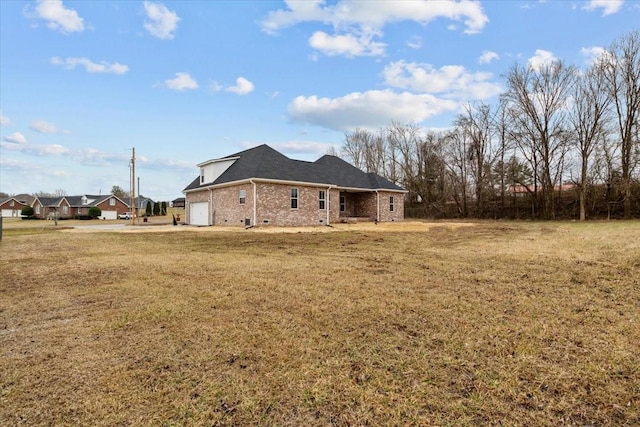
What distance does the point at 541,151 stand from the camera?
27.3 m

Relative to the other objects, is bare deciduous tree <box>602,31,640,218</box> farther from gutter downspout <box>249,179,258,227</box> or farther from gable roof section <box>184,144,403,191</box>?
gutter downspout <box>249,179,258,227</box>

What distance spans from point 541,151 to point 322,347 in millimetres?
30845

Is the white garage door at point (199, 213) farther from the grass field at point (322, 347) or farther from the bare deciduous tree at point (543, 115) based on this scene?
the bare deciduous tree at point (543, 115)

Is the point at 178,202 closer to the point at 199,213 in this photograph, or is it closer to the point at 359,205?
the point at 199,213

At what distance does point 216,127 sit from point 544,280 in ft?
65.8

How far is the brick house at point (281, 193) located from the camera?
18.9 meters


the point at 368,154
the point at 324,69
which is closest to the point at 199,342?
the point at 324,69

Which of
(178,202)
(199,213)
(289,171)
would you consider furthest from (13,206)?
(289,171)

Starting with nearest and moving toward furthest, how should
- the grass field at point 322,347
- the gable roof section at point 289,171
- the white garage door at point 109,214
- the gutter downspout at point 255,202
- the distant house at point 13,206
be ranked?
the grass field at point 322,347 → the gutter downspout at point 255,202 → the gable roof section at point 289,171 → the white garage door at point 109,214 → the distant house at point 13,206

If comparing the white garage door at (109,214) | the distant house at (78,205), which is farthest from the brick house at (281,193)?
the distant house at (78,205)

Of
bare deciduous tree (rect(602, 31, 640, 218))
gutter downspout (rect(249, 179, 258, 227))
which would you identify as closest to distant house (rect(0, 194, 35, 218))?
gutter downspout (rect(249, 179, 258, 227))

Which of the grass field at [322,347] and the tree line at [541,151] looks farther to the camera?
the tree line at [541,151]

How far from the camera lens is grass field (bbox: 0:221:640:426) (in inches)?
86.7

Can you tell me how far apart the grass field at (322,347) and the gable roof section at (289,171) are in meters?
13.4
